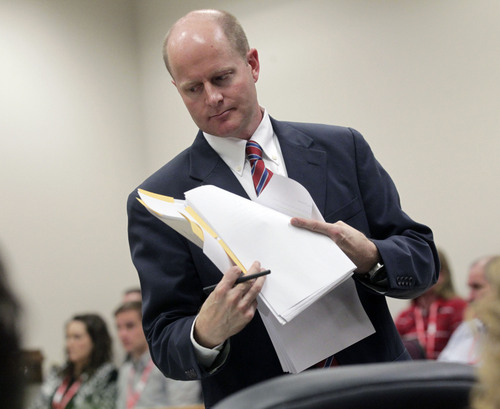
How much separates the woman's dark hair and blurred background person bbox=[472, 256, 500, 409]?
15.3 feet

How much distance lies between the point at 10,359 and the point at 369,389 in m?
0.46

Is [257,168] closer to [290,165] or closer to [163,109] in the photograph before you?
[290,165]

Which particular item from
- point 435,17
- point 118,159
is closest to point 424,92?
point 435,17

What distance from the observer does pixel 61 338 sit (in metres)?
6.49

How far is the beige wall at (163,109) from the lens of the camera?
5645mm

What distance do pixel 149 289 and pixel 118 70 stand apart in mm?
5887

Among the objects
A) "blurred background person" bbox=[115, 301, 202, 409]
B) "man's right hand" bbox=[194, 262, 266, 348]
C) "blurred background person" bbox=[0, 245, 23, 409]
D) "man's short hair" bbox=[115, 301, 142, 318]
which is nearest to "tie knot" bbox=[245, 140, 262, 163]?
"man's right hand" bbox=[194, 262, 266, 348]

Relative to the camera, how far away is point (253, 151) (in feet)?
5.83

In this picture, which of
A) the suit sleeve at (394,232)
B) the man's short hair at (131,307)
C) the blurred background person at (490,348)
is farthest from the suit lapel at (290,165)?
the man's short hair at (131,307)

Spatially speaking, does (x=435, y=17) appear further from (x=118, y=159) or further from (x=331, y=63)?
(x=118, y=159)

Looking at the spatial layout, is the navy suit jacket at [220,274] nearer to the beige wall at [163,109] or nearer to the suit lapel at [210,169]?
the suit lapel at [210,169]

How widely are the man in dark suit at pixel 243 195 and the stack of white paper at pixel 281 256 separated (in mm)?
72

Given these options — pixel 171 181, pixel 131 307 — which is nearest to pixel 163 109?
pixel 131 307

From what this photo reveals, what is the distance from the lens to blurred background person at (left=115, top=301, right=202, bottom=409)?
4426 millimetres
